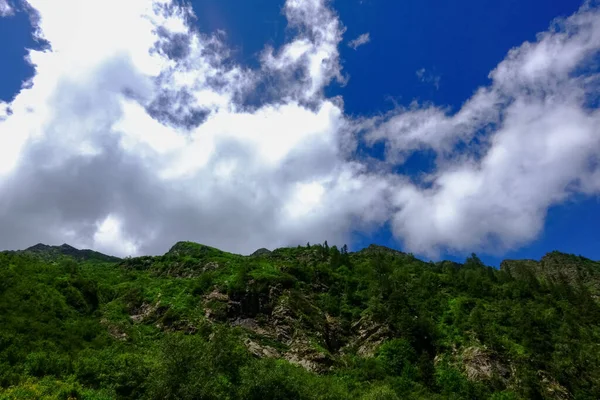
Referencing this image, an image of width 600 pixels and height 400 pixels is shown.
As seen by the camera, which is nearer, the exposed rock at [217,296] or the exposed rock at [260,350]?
the exposed rock at [260,350]

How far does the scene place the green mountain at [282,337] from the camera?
1925 inches

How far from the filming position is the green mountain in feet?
160

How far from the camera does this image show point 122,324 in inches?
3049

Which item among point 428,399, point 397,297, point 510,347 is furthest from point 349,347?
point 510,347

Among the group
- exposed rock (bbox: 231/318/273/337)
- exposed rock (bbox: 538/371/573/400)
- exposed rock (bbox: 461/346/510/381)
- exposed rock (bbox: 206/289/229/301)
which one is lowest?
exposed rock (bbox: 538/371/573/400)

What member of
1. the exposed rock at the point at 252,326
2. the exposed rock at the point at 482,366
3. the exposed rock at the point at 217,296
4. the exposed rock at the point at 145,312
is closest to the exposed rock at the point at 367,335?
the exposed rock at the point at 482,366

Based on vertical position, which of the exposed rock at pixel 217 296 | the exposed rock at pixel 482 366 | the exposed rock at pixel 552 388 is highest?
the exposed rock at pixel 217 296

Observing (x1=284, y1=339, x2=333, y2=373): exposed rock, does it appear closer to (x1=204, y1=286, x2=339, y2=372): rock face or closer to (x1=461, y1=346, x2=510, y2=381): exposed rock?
(x1=204, y1=286, x2=339, y2=372): rock face

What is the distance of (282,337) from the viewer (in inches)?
3187

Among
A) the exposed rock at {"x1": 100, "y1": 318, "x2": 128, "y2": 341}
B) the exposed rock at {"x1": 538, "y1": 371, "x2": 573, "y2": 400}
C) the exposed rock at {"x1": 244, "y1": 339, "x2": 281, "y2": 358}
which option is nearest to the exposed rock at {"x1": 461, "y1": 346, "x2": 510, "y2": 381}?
the exposed rock at {"x1": 538, "y1": 371, "x2": 573, "y2": 400}

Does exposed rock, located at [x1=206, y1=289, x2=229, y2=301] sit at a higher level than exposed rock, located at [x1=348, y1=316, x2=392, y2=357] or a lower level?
higher

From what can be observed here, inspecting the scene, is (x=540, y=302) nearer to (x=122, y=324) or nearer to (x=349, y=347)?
(x=349, y=347)

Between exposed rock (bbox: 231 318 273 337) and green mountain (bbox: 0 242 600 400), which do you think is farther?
exposed rock (bbox: 231 318 273 337)

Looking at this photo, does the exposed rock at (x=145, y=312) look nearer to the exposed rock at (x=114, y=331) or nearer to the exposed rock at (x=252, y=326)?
the exposed rock at (x=114, y=331)
